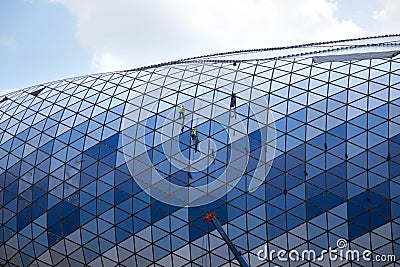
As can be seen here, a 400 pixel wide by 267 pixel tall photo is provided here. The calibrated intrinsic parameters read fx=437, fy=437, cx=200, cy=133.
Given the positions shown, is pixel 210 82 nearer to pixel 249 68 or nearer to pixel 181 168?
pixel 249 68

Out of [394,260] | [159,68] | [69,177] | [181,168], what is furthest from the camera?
[159,68]

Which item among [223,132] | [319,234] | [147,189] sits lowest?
[319,234]

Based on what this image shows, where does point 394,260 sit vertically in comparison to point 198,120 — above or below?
below

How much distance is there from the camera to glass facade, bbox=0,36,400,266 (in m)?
26.9

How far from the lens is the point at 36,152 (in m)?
33.4

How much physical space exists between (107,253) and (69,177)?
611 centimetres

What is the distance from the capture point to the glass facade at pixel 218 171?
2689 centimetres

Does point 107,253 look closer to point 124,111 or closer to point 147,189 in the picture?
point 147,189

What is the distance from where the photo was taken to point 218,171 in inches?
1131

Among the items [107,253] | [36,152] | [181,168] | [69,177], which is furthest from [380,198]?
[36,152]

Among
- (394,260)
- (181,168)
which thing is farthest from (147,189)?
(394,260)

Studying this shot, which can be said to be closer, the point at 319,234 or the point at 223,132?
the point at 319,234

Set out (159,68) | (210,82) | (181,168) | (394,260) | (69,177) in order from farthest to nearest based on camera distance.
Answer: (159,68)
(210,82)
(69,177)
(181,168)
(394,260)

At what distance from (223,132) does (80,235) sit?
12.3 meters
